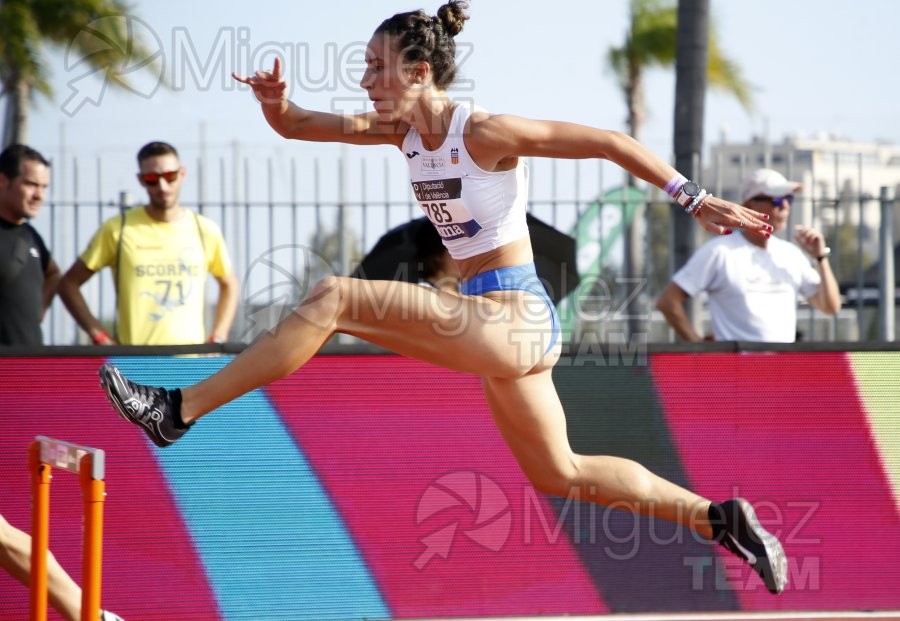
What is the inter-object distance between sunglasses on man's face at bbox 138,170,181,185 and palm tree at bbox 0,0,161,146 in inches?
439

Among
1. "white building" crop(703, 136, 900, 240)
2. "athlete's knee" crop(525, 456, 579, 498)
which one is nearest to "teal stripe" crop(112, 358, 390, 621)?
"athlete's knee" crop(525, 456, 579, 498)

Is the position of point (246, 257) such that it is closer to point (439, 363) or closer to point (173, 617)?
point (173, 617)

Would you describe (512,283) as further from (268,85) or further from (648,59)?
(648,59)

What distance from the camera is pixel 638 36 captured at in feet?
65.6

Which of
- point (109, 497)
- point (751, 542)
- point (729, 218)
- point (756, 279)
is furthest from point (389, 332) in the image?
point (756, 279)

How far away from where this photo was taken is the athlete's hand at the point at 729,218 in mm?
3797

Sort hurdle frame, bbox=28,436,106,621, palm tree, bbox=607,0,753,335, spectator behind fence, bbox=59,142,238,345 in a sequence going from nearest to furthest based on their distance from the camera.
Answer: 1. hurdle frame, bbox=28,436,106,621
2. spectator behind fence, bbox=59,142,238,345
3. palm tree, bbox=607,0,753,335

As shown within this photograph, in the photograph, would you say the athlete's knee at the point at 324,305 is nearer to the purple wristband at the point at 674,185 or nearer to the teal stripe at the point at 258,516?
the purple wristband at the point at 674,185

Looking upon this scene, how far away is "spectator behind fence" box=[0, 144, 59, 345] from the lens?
5598 mm

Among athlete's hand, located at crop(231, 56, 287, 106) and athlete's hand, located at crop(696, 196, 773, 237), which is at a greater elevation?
athlete's hand, located at crop(231, 56, 287, 106)

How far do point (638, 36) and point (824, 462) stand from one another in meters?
15.6

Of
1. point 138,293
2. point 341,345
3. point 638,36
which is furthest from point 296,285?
point 638,36

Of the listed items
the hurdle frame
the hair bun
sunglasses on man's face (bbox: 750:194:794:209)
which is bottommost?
the hurdle frame

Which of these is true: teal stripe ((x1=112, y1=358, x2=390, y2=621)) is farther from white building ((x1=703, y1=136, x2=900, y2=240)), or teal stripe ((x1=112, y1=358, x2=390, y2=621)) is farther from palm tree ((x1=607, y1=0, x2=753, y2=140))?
palm tree ((x1=607, y1=0, x2=753, y2=140))
